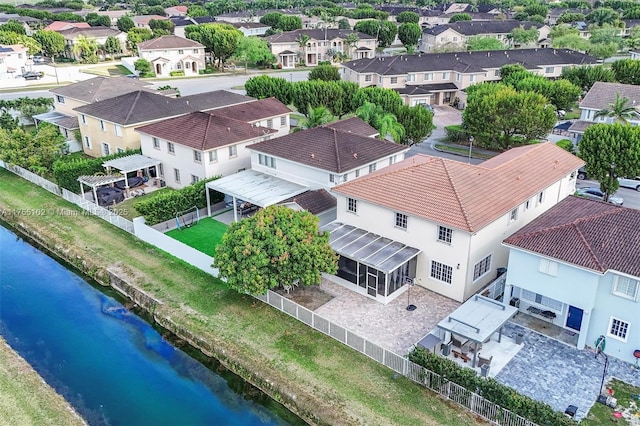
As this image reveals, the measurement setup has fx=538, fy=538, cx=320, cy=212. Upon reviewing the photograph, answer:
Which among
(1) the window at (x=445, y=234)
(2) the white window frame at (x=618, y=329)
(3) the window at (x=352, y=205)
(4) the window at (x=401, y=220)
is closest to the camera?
(2) the white window frame at (x=618, y=329)

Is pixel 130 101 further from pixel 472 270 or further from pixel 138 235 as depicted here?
pixel 472 270

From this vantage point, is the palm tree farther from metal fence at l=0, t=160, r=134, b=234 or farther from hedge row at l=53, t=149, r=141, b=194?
hedge row at l=53, t=149, r=141, b=194

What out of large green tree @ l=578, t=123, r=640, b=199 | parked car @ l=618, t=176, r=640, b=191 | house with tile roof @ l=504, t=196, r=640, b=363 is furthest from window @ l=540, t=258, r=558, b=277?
parked car @ l=618, t=176, r=640, b=191

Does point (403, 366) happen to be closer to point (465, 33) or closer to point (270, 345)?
point (270, 345)

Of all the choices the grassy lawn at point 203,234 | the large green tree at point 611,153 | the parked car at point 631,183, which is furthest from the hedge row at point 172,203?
the parked car at point 631,183

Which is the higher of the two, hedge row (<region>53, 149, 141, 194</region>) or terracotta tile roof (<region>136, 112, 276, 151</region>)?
terracotta tile roof (<region>136, 112, 276, 151</region>)

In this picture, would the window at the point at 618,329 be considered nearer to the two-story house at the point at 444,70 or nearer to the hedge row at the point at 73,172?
the hedge row at the point at 73,172
